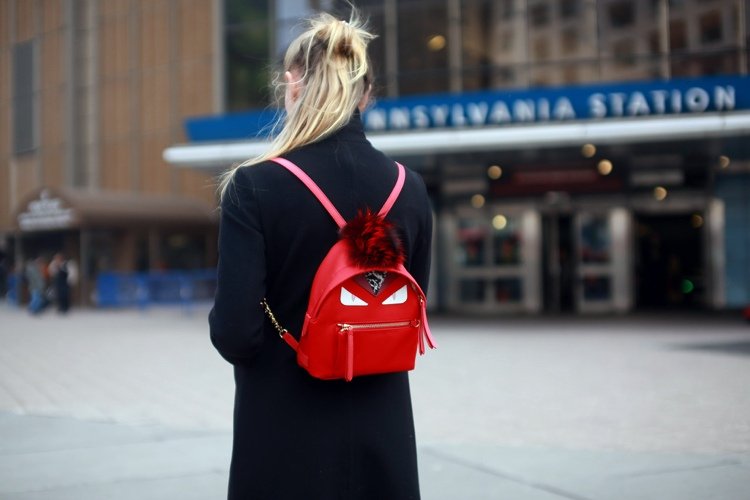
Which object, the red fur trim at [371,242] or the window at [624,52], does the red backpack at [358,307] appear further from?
the window at [624,52]

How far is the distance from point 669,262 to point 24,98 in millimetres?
26412

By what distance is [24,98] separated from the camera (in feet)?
114

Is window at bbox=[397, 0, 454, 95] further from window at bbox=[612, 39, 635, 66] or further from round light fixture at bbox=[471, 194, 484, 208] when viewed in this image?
window at bbox=[612, 39, 635, 66]

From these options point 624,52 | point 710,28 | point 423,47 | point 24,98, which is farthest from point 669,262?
point 24,98

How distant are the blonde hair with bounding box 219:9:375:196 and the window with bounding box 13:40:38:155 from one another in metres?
34.6

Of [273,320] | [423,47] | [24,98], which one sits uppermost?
[24,98]

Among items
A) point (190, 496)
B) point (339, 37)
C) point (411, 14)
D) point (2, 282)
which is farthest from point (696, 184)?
point (2, 282)

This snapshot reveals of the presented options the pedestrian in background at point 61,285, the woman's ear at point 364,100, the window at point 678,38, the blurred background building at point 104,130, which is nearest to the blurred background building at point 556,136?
the window at point 678,38

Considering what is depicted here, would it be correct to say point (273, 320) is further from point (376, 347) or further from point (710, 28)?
point (710, 28)

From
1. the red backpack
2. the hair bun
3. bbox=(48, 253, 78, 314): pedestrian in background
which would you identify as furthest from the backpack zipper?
bbox=(48, 253, 78, 314): pedestrian in background

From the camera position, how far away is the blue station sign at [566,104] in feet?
47.6

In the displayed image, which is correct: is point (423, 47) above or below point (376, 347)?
above

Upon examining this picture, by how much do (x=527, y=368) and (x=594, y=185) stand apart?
9574 millimetres

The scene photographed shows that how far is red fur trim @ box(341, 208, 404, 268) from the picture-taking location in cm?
215
